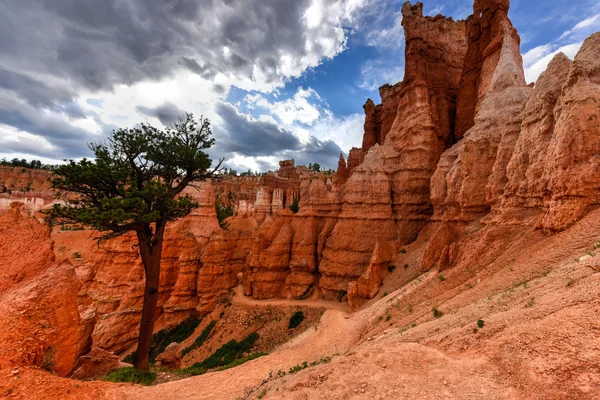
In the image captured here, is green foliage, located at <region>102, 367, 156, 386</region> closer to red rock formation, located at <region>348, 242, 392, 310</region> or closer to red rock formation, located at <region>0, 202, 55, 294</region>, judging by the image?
red rock formation, located at <region>0, 202, 55, 294</region>

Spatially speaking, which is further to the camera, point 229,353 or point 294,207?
point 294,207

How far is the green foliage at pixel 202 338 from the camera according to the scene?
23.7 metres

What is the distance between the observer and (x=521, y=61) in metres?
20.8

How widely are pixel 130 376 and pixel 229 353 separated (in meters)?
12.9

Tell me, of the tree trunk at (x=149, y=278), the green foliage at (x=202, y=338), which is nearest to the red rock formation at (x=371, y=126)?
the green foliage at (x=202, y=338)

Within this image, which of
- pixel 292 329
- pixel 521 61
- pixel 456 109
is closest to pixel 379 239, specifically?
pixel 292 329

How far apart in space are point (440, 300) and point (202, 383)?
370 inches

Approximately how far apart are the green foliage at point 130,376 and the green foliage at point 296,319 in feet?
44.8

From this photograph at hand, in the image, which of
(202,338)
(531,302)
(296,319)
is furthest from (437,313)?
(202,338)

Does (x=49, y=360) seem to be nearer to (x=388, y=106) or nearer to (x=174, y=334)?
(x=174, y=334)

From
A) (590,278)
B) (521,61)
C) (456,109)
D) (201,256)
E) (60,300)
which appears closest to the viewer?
(590,278)

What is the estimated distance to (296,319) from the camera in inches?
913

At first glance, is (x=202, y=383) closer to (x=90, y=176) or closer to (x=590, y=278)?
(x=90, y=176)

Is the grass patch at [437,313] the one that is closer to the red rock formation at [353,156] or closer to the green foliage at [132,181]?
the green foliage at [132,181]
